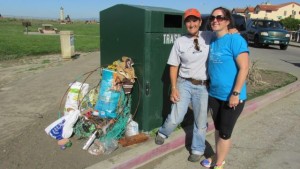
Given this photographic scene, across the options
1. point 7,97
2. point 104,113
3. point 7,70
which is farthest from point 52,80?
point 104,113

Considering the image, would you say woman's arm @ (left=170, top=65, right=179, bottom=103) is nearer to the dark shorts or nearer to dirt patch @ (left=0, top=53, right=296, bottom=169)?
the dark shorts

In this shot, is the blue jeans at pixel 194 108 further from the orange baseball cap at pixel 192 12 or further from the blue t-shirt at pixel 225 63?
the orange baseball cap at pixel 192 12

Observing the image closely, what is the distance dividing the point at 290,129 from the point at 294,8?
111m

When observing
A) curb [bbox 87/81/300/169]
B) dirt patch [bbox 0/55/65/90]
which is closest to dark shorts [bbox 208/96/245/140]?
curb [bbox 87/81/300/169]

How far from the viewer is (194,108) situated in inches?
147

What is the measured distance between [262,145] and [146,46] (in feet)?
6.98

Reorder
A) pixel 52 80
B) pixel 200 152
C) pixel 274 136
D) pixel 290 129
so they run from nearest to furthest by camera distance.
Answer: pixel 200 152, pixel 274 136, pixel 290 129, pixel 52 80

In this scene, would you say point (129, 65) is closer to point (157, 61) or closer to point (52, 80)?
point (157, 61)

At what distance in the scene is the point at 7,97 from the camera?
6.25 m

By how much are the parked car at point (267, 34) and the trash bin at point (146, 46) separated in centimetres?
1648

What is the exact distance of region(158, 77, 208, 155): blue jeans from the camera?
11.9 ft

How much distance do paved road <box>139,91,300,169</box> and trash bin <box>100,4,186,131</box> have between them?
0.65 m

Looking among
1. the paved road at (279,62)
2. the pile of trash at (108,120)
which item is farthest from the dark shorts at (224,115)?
the paved road at (279,62)

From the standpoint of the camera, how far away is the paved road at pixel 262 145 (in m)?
3.90
